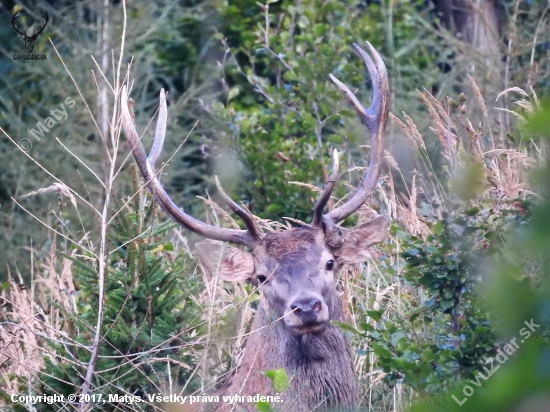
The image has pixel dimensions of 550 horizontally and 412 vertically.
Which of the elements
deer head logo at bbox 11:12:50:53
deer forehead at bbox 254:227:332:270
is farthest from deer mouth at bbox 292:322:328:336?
deer head logo at bbox 11:12:50:53

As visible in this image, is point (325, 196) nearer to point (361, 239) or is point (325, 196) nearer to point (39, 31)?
point (361, 239)

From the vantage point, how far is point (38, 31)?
34.3 ft

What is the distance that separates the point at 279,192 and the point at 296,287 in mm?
2975

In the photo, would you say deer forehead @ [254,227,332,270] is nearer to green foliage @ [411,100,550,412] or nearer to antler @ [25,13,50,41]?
green foliage @ [411,100,550,412]

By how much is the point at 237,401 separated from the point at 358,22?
6.21 m

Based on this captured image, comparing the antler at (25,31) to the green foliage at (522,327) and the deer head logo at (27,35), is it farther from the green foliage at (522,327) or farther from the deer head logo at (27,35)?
the green foliage at (522,327)

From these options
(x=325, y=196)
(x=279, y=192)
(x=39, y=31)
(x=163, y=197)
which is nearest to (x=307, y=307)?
(x=325, y=196)

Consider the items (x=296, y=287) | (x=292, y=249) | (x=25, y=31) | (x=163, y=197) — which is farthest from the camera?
(x=25, y=31)

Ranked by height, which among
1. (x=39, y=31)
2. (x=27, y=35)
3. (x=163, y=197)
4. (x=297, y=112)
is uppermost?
(x=27, y=35)

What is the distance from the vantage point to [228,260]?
15.8 feet

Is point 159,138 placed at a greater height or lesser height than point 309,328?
greater

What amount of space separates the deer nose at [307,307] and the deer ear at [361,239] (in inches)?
21.8

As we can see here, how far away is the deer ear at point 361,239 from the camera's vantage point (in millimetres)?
4777

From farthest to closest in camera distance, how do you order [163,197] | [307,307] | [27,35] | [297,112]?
[27,35], [297,112], [163,197], [307,307]
